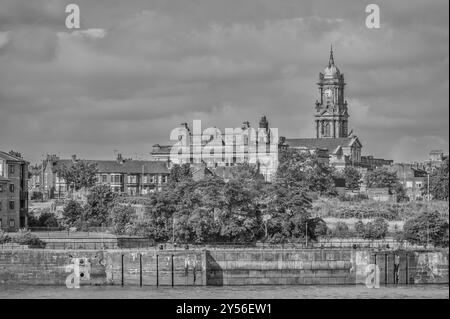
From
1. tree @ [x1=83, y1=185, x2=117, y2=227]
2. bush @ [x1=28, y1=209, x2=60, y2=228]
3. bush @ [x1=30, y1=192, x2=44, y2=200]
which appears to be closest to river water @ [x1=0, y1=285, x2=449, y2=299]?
bush @ [x1=28, y1=209, x2=60, y2=228]

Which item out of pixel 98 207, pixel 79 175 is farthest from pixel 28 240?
pixel 79 175

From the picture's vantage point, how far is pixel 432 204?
396 ft

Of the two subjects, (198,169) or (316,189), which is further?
(198,169)

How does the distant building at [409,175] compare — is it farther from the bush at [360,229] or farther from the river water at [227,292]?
the river water at [227,292]

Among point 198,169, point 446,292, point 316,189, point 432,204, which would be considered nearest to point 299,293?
point 446,292

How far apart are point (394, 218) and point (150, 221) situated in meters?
22.8

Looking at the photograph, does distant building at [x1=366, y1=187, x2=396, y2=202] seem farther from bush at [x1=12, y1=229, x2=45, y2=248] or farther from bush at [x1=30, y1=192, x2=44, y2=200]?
Result: bush at [x1=12, y1=229, x2=45, y2=248]

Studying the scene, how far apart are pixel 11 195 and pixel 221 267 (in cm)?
2237

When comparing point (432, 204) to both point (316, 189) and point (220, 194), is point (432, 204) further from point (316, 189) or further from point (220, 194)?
point (220, 194)

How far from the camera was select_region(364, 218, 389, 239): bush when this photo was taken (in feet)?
329

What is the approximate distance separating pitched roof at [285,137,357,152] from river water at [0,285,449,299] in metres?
102

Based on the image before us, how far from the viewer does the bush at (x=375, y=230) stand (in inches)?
3952
